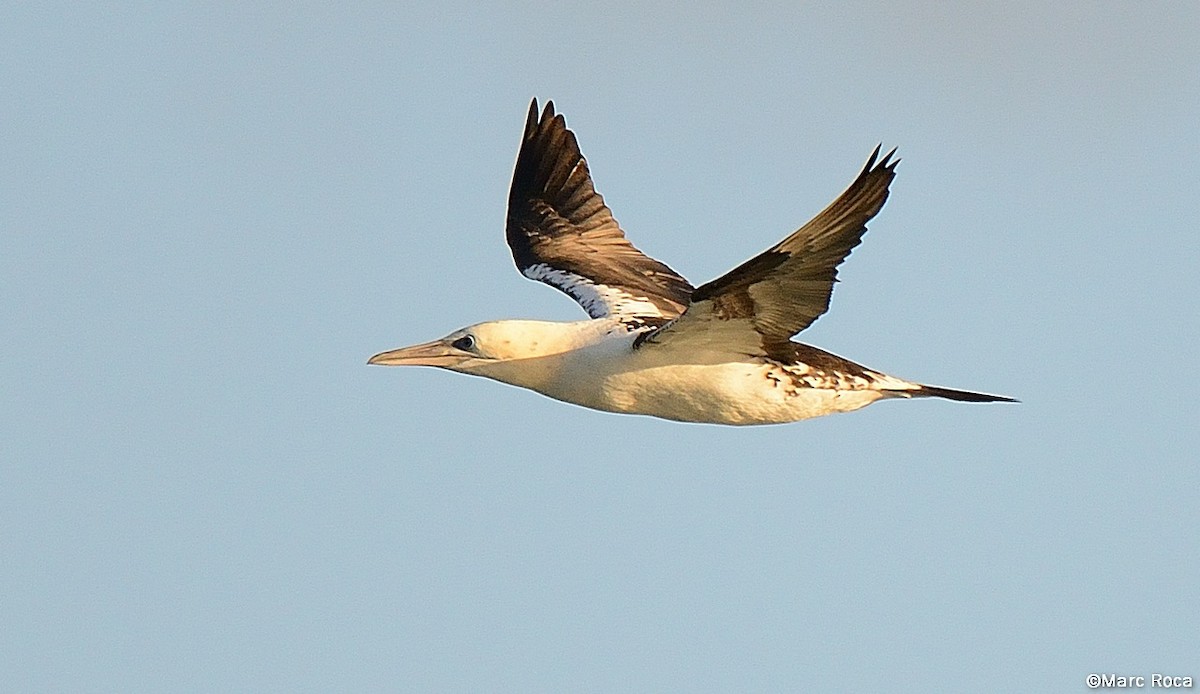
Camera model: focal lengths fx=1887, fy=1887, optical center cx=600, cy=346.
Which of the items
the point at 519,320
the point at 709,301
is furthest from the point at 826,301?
the point at 519,320

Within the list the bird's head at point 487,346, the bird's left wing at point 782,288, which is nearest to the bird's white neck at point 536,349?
the bird's head at point 487,346

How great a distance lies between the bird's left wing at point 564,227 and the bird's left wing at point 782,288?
3.42 m

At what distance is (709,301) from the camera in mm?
13453

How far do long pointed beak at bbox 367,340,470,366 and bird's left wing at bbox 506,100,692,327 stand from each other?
97.8 inches

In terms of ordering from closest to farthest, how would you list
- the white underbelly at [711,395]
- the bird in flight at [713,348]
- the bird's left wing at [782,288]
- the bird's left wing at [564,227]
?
the bird's left wing at [782,288] < the bird in flight at [713,348] < the white underbelly at [711,395] < the bird's left wing at [564,227]

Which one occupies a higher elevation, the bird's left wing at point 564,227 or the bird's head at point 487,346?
the bird's left wing at point 564,227

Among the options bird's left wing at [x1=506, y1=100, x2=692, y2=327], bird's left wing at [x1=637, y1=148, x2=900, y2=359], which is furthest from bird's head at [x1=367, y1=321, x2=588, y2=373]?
bird's left wing at [x1=506, y1=100, x2=692, y2=327]

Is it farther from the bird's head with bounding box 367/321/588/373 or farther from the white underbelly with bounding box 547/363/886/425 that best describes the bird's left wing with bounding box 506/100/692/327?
the white underbelly with bounding box 547/363/886/425

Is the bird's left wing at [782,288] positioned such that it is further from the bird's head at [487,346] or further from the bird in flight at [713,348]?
the bird's head at [487,346]

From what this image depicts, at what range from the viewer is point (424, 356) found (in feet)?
50.9

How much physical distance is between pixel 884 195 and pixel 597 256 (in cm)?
673

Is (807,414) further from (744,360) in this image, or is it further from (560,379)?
(560,379)

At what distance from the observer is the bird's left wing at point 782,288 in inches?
485

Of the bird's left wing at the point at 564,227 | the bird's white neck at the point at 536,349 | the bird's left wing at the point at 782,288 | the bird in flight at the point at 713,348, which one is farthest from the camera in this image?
the bird's left wing at the point at 564,227
